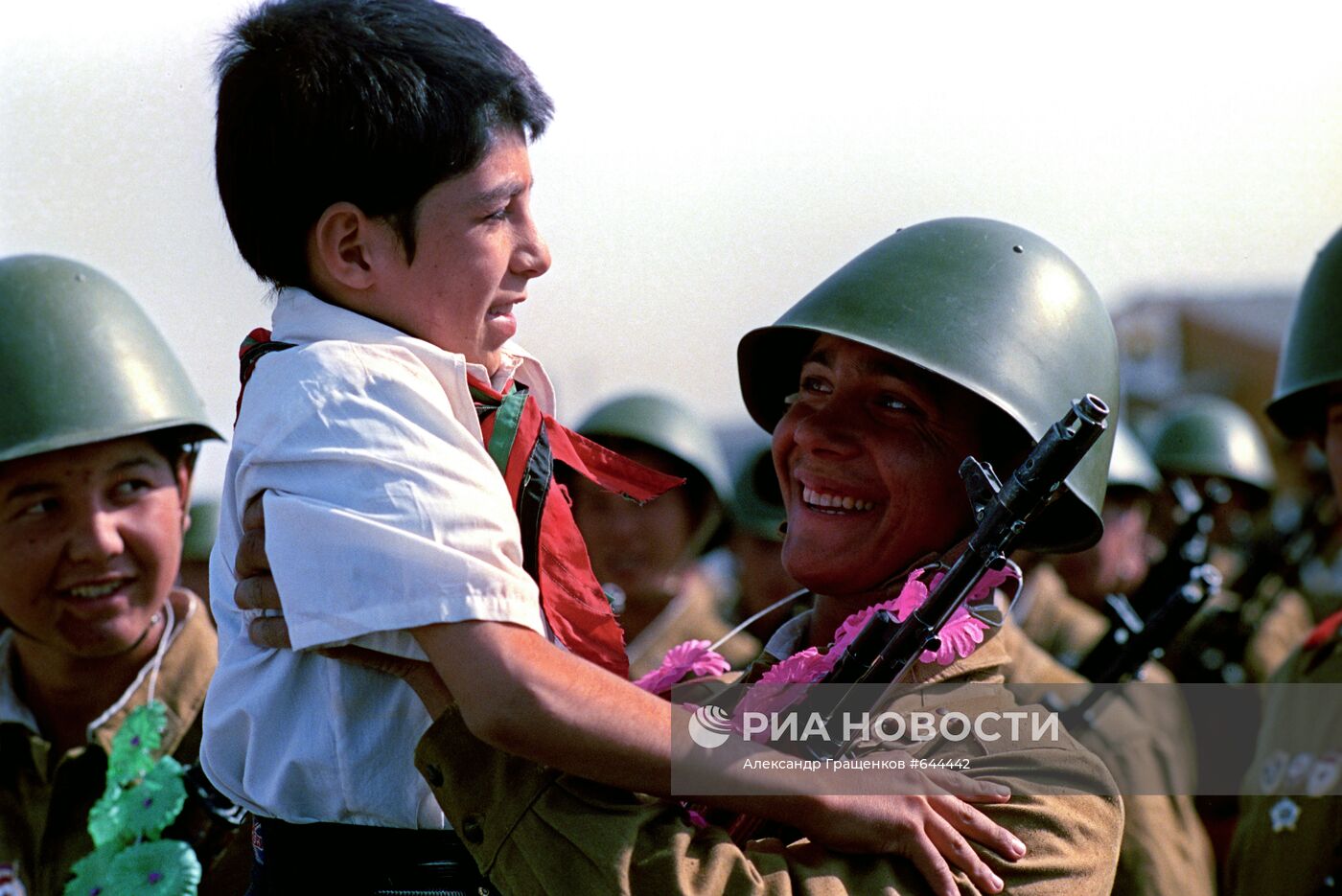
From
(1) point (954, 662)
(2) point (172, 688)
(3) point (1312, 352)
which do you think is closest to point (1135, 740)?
(3) point (1312, 352)

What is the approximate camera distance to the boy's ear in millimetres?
2621

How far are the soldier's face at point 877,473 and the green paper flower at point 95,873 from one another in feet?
6.57

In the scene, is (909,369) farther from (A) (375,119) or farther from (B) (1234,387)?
(B) (1234,387)

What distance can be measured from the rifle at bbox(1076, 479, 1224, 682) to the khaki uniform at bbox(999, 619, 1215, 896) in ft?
0.87

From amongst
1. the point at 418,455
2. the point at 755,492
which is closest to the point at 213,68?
the point at 418,455

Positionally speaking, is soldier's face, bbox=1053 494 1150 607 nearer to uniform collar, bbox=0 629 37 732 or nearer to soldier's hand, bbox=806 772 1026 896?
uniform collar, bbox=0 629 37 732

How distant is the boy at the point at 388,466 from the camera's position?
2.28m

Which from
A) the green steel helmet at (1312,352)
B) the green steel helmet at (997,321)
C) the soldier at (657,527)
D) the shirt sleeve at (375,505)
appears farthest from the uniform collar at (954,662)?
the soldier at (657,527)

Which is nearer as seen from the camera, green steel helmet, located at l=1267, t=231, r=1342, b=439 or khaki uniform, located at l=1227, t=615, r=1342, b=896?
khaki uniform, located at l=1227, t=615, r=1342, b=896

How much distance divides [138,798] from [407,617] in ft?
7.17

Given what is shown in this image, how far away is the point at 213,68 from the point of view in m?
2.77

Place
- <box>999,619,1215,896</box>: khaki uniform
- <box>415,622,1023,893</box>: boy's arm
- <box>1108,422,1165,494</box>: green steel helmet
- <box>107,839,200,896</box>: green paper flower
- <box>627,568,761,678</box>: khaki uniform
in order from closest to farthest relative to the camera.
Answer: <box>415,622,1023,893</box>: boy's arm → <box>107,839,200,896</box>: green paper flower → <box>999,619,1215,896</box>: khaki uniform → <box>627,568,761,678</box>: khaki uniform → <box>1108,422,1165,494</box>: green steel helmet

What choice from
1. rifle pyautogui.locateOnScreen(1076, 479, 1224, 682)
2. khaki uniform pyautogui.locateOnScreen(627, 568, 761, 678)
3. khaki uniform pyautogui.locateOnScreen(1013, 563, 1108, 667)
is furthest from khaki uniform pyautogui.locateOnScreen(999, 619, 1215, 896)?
khaki uniform pyautogui.locateOnScreen(627, 568, 761, 678)

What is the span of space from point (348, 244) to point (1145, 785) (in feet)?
14.6
